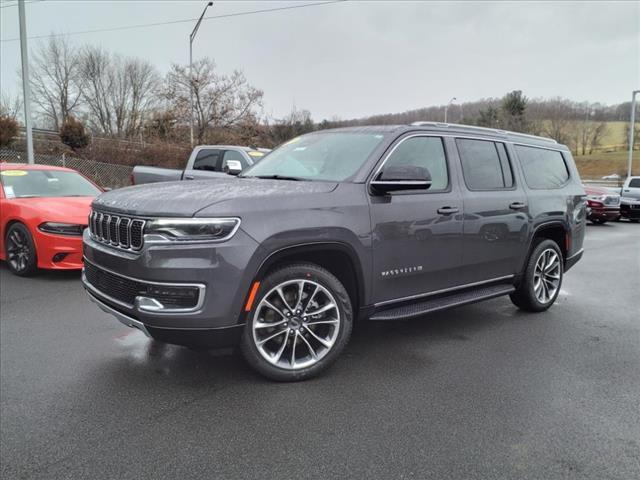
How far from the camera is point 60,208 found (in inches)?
269

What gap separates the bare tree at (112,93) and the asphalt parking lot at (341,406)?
47.7m

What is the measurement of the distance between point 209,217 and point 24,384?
184 cm

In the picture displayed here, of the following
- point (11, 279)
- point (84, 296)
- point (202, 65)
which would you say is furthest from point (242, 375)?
point (202, 65)

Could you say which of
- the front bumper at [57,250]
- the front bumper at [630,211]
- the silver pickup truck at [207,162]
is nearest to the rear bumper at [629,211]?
the front bumper at [630,211]

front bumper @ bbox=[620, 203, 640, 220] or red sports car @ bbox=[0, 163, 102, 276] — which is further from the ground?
red sports car @ bbox=[0, 163, 102, 276]

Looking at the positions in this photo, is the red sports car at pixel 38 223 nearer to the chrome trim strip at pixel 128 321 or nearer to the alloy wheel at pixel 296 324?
the chrome trim strip at pixel 128 321

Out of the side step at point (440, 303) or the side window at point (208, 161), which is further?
the side window at point (208, 161)

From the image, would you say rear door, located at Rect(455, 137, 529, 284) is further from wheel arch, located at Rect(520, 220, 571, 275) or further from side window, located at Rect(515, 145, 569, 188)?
side window, located at Rect(515, 145, 569, 188)

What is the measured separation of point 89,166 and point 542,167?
65.4 feet

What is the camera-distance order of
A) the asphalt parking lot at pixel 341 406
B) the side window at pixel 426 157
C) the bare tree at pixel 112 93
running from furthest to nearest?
the bare tree at pixel 112 93 → the side window at pixel 426 157 → the asphalt parking lot at pixel 341 406

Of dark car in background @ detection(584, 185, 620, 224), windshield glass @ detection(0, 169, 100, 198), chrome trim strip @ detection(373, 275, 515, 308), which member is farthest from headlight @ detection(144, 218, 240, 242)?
dark car in background @ detection(584, 185, 620, 224)

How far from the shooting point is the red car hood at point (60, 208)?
660 centimetres

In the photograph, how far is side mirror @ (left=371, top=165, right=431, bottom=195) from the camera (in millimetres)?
3637

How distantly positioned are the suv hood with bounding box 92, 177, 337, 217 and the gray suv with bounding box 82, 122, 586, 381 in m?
0.01
